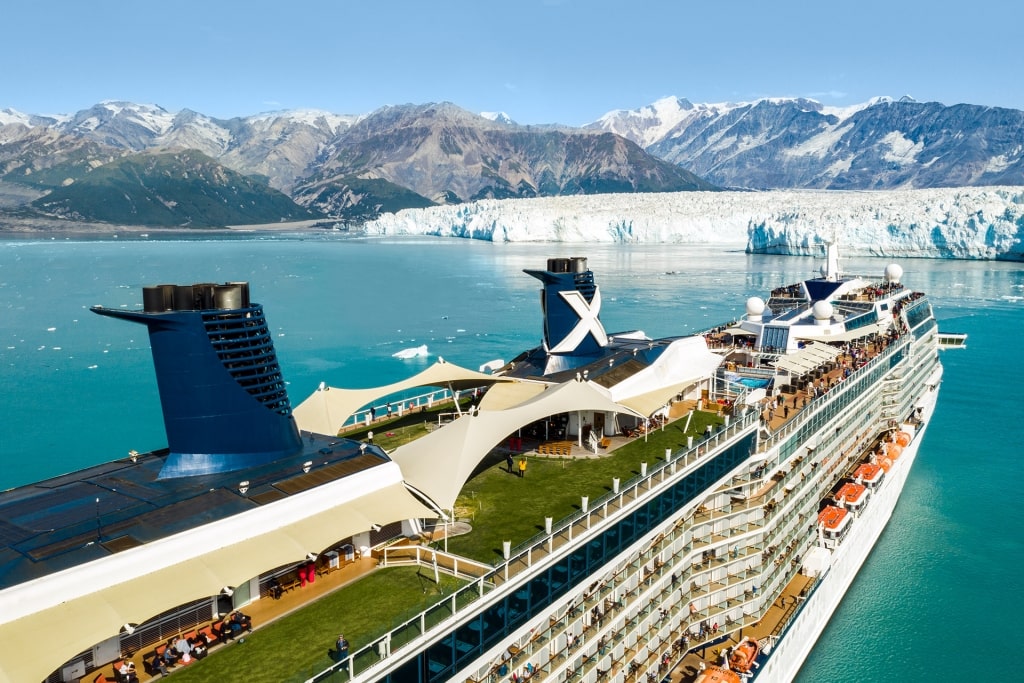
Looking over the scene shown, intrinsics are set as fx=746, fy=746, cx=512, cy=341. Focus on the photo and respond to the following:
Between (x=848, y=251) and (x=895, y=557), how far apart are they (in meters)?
120

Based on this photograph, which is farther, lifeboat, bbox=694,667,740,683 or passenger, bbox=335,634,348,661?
lifeboat, bbox=694,667,740,683

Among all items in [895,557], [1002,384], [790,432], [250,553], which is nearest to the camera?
[250,553]

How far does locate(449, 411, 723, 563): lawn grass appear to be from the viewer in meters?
16.1

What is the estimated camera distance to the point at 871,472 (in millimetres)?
30734

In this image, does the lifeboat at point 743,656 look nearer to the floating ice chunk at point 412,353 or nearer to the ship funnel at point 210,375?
the ship funnel at point 210,375

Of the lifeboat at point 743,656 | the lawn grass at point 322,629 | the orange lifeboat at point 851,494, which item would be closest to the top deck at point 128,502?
the lawn grass at point 322,629

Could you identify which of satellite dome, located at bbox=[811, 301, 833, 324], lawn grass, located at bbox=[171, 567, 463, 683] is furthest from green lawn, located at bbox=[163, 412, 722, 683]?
satellite dome, located at bbox=[811, 301, 833, 324]

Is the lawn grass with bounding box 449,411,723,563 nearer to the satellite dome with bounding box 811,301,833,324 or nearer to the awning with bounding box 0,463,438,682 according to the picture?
the awning with bounding box 0,463,438,682

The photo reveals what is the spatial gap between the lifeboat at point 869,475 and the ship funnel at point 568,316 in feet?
40.0

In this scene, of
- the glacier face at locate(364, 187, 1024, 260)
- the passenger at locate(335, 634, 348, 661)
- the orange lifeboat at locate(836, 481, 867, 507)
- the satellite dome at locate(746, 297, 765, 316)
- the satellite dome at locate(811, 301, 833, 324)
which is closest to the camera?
the passenger at locate(335, 634, 348, 661)

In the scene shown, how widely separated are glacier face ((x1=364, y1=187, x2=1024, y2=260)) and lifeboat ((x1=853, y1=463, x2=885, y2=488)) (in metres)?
100

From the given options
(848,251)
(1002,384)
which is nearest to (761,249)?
(848,251)

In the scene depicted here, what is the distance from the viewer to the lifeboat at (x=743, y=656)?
2003 cm

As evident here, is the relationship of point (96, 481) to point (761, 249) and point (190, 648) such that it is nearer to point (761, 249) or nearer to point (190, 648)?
point (190, 648)
